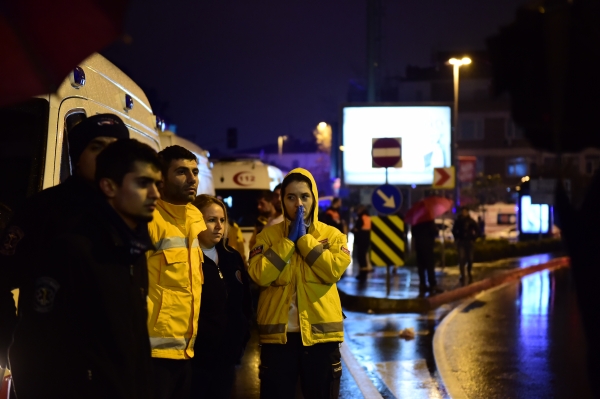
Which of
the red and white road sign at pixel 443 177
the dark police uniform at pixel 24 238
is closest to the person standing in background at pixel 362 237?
the red and white road sign at pixel 443 177

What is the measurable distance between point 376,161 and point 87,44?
45.1ft

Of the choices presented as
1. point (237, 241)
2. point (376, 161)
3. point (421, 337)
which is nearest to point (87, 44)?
point (237, 241)

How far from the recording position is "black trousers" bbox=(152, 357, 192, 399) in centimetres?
446

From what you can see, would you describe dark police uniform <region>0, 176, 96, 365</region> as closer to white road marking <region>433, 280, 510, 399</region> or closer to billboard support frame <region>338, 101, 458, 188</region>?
white road marking <region>433, 280, 510, 399</region>

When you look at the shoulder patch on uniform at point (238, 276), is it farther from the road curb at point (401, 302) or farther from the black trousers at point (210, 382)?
the road curb at point (401, 302)

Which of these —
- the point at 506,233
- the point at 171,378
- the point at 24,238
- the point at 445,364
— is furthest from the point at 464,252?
the point at 506,233

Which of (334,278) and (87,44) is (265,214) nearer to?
(334,278)

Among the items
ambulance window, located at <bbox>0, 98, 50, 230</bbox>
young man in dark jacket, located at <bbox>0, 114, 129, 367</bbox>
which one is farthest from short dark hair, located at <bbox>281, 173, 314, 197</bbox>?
young man in dark jacket, located at <bbox>0, 114, 129, 367</bbox>

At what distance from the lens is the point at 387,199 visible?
16.5 m

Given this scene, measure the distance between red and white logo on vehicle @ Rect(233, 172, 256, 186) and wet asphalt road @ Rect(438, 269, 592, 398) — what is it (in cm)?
563

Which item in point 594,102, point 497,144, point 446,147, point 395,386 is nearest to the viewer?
point 594,102

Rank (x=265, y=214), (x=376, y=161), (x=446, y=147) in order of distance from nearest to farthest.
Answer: (x=265, y=214) < (x=376, y=161) < (x=446, y=147)

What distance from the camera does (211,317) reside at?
202 inches

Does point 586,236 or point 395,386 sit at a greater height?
point 586,236
